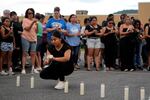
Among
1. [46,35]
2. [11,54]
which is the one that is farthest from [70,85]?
[46,35]

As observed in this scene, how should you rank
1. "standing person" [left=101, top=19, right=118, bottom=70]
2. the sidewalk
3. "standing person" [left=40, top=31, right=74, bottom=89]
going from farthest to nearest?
"standing person" [left=101, top=19, right=118, bottom=70]
"standing person" [left=40, top=31, right=74, bottom=89]
the sidewalk

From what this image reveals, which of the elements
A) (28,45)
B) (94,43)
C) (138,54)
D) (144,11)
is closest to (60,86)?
(28,45)

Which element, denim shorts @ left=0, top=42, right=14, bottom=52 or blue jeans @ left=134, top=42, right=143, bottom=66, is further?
blue jeans @ left=134, top=42, right=143, bottom=66

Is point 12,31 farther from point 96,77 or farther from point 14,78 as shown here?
point 96,77

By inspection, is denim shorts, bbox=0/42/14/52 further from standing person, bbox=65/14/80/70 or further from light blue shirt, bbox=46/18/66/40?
standing person, bbox=65/14/80/70

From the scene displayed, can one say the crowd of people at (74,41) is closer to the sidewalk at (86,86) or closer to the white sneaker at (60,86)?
the sidewalk at (86,86)

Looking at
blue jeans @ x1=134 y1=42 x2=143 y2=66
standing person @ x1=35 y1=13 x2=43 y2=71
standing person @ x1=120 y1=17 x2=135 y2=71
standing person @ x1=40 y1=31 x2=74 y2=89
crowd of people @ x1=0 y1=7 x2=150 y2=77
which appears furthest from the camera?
blue jeans @ x1=134 y1=42 x2=143 y2=66

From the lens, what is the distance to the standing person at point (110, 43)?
1631cm

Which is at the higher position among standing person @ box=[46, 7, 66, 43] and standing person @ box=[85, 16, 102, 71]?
standing person @ box=[46, 7, 66, 43]

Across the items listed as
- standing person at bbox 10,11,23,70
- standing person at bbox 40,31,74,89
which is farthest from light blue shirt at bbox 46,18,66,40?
standing person at bbox 40,31,74,89

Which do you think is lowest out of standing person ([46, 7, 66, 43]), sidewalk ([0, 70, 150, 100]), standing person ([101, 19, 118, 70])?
sidewalk ([0, 70, 150, 100])

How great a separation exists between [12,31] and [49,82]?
8.51ft

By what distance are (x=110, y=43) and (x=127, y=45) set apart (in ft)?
1.97

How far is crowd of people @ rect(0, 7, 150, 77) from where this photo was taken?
14680mm
